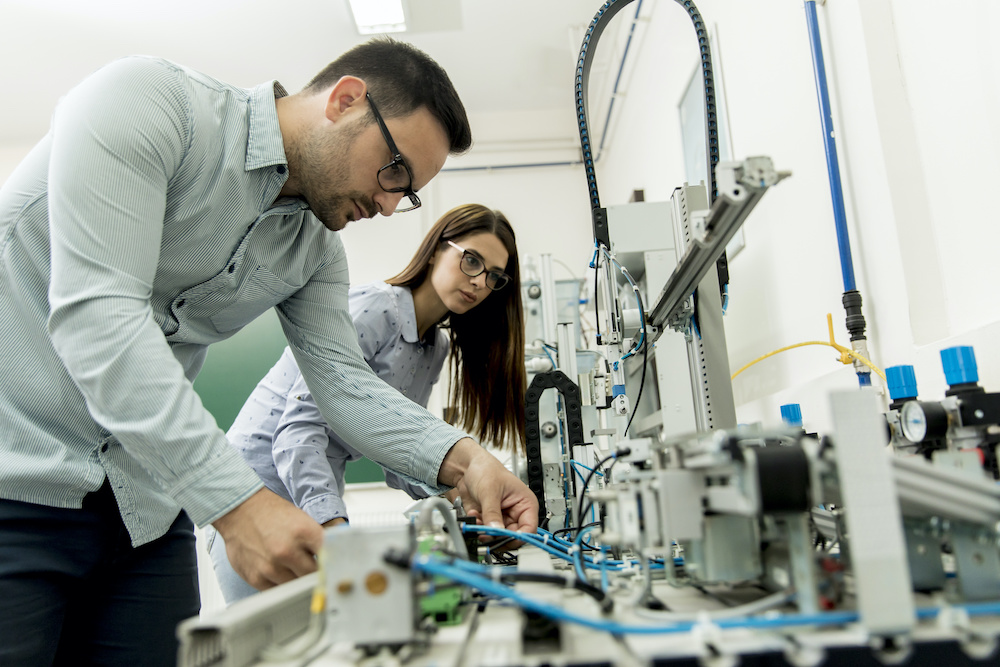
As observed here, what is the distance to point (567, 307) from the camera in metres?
2.63

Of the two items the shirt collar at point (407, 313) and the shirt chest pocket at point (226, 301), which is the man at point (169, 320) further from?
the shirt collar at point (407, 313)

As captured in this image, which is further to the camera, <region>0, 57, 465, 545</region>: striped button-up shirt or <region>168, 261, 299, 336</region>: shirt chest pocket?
<region>168, 261, 299, 336</region>: shirt chest pocket

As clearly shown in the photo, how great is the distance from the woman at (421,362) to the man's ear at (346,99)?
0.66 m

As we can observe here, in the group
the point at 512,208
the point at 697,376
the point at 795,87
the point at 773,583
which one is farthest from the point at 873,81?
the point at 512,208

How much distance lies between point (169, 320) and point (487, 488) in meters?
0.59

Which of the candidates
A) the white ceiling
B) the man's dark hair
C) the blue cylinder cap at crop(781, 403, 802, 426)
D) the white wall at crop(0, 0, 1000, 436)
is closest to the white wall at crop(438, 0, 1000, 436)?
the white wall at crop(0, 0, 1000, 436)

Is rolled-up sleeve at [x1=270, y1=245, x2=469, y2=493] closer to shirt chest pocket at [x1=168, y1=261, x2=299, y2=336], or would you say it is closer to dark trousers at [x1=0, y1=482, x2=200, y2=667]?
shirt chest pocket at [x1=168, y1=261, x2=299, y2=336]

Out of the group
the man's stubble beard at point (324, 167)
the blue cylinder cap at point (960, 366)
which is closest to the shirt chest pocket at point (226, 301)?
the man's stubble beard at point (324, 167)

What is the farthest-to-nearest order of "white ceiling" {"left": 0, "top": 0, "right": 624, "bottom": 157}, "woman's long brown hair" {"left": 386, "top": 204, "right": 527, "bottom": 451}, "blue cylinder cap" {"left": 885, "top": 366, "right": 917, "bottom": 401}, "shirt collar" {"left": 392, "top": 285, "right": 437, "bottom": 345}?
1. "white ceiling" {"left": 0, "top": 0, "right": 624, "bottom": 157}
2. "woman's long brown hair" {"left": 386, "top": 204, "right": 527, "bottom": 451}
3. "shirt collar" {"left": 392, "top": 285, "right": 437, "bottom": 345}
4. "blue cylinder cap" {"left": 885, "top": 366, "right": 917, "bottom": 401}

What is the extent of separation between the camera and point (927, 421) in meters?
0.68

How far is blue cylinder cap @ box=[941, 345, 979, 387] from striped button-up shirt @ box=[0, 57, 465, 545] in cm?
75

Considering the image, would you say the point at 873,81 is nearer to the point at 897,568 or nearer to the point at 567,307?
the point at 897,568

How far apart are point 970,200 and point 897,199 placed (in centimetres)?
14

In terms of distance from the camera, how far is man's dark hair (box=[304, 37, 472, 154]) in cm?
108
